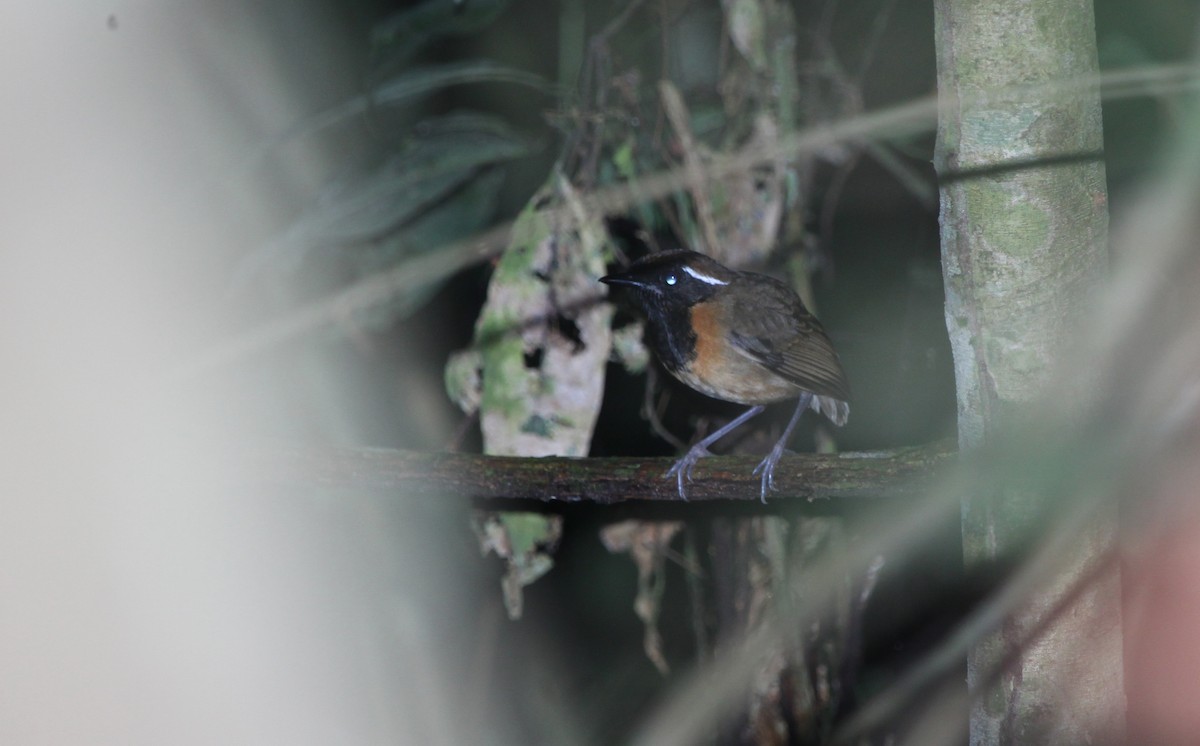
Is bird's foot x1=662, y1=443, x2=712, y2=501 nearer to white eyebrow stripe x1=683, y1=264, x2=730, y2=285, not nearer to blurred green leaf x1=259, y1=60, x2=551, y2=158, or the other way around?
white eyebrow stripe x1=683, y1=264, x2=730, y2=285

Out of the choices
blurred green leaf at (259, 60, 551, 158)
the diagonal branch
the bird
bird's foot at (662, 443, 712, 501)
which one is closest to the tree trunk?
the diagonal branch

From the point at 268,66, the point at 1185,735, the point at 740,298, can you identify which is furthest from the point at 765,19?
the point at 1185,735

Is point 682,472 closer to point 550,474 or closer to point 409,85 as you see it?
point 550,474

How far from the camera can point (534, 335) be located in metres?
3.05

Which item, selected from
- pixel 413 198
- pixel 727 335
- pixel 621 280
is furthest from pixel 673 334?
pixel 413 198

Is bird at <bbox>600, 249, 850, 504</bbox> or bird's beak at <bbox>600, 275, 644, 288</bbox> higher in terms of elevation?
bird's beak at <bbox>600, 275, 644, 288</bbox>

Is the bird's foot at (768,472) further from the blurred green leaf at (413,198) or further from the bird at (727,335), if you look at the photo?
the blurred green leaf at (413,198)

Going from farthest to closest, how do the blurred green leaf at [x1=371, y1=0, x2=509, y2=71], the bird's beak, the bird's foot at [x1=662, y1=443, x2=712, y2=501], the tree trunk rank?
1. the blurred green leaf at [x1=371, y1=0, x2=509, y2=71]
2. the bird's beak
3. the bird's foot at [x1=662, y1=443, x2=712, y2=501]
4. the tree trunk

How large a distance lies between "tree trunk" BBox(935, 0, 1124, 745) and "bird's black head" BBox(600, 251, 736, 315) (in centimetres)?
137

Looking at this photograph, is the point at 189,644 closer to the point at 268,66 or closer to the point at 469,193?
the point at 469,193

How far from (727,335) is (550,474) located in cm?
89

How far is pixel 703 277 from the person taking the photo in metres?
3.13

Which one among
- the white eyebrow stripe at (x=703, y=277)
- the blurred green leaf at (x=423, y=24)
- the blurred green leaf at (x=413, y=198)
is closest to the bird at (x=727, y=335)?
the white eyebrow stripe at (x=703, y=277)

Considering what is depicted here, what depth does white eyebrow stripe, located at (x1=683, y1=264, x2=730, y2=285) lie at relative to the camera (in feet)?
10.2
